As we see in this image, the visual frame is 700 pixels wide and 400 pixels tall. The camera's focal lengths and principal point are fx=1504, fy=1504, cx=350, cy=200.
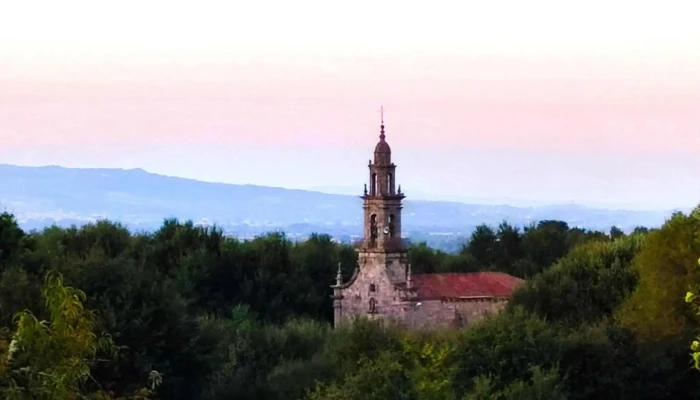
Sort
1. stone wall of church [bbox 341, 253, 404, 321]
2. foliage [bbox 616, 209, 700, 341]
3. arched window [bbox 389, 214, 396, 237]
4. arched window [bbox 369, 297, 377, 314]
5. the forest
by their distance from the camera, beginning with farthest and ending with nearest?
arched window [bbox 369, 297, 377, 314] → arched window [bbox 389, 214, 396, 237] → stone wall of church [bbox 341, 253, 404, 321] → foliage [bbox 616, 209, 700, 341] → the forest

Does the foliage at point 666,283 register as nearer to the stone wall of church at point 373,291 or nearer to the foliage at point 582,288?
the foliage at point 582,288

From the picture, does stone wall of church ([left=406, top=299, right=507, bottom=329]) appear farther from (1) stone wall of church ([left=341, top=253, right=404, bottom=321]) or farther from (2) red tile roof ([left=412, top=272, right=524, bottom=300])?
(1) stone wall of church ([left=341, top=253, right=404, bottom=321])

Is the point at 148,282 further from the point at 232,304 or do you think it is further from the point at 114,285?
the point at 232,304

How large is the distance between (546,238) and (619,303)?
36.1 metres

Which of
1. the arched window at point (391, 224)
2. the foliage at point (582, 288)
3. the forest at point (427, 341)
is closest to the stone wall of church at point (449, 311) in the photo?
the arched window at point (391, 224)

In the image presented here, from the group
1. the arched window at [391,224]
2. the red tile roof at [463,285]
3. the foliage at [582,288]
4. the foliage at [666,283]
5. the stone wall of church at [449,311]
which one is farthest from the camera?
the arched window at [391,224]

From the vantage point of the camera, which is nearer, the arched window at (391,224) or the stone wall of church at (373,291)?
the stone wall of church at (373,291)

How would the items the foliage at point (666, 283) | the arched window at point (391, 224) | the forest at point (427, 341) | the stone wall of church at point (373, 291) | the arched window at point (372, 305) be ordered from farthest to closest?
1. the arched window at point (372, 305)
2. the arched window at point (391, 224)
3. the stone wall of church at point (373, 291)
4. the foliage at point (666, 283)
5. the forest at point (427, 341)

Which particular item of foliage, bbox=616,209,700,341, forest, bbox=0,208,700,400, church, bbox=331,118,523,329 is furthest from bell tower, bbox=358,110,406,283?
foliage, bbox=616,209,700,341

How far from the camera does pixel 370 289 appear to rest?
219 feet

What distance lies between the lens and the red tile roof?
65125 mm

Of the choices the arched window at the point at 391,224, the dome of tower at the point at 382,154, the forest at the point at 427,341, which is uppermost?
the dome of tower at the point at 382,154

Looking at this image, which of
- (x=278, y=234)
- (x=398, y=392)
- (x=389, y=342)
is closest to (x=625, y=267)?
(x=389, y=342)

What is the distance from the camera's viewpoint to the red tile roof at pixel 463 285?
2564 inches
